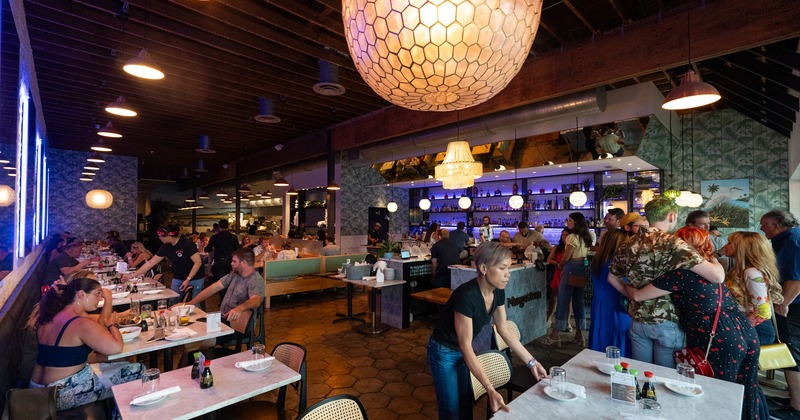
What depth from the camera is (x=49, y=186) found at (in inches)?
446

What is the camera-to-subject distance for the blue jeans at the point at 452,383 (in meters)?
2.40

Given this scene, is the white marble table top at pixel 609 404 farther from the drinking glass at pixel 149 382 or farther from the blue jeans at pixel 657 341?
the drinking glass at pixel 149 382

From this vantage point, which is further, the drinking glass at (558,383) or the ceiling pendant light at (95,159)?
the ceiling pendant light at (95,159)

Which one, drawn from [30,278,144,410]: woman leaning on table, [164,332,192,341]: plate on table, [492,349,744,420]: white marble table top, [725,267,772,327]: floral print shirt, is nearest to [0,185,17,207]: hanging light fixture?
[30,278,144,410]: woman leaning on table

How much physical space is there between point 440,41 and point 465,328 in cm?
171

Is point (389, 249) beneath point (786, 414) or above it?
above

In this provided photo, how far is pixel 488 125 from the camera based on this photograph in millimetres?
6949

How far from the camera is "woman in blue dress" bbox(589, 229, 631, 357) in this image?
3.77 meters

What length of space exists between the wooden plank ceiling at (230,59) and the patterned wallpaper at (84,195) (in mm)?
3840

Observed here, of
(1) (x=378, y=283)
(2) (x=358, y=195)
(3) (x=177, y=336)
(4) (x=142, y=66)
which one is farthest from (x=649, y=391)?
(2) (x=358, y=195)

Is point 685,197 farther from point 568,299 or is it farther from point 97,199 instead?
point 97,199

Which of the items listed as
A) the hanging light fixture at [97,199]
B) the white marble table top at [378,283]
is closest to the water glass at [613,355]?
the white marble table top at [378,283]

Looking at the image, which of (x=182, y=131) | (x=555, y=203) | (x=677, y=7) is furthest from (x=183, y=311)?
(x=555, y=203)

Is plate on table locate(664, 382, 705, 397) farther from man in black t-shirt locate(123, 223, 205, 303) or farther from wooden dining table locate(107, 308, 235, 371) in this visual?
man in black t-shirt locate(123, 223, 205, 303)
